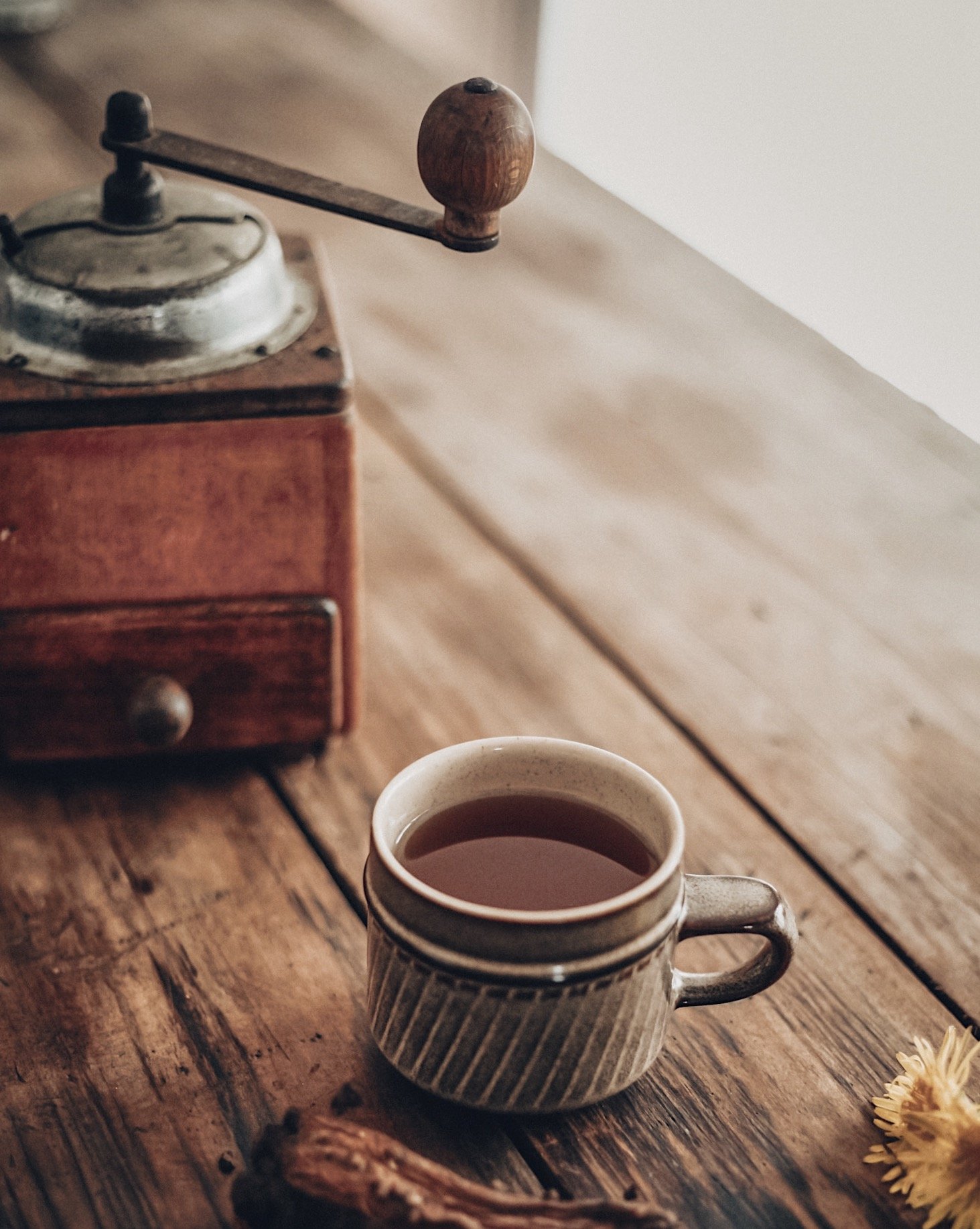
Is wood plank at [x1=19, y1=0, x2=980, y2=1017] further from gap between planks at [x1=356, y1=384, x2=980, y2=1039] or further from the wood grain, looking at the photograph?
the wood grain

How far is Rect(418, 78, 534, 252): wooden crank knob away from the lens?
0.64 meters

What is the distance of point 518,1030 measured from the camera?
529 millimetres

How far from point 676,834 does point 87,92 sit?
58.5 inches

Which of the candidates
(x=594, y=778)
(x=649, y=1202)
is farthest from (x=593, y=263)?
(x=649, y=1202)

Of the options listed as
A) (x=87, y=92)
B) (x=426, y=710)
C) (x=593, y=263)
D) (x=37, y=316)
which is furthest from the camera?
(x=87, y=92)

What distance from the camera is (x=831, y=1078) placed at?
0.62 meters

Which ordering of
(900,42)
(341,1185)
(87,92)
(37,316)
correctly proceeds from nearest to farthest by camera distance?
(341,1185)
(37,316)
(900,42)
(87,92)

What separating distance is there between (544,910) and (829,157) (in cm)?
99

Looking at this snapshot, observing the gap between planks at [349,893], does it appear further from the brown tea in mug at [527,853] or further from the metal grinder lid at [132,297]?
the metal grinder lid at [132,297]

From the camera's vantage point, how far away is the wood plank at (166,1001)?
0.57m

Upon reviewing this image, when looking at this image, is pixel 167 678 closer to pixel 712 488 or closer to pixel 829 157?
pixel 712 488

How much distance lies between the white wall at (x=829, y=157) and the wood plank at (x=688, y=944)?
504 millimetres

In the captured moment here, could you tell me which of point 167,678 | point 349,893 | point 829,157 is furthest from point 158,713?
point 829,157

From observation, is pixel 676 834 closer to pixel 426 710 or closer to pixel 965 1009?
pixel 965 1009
